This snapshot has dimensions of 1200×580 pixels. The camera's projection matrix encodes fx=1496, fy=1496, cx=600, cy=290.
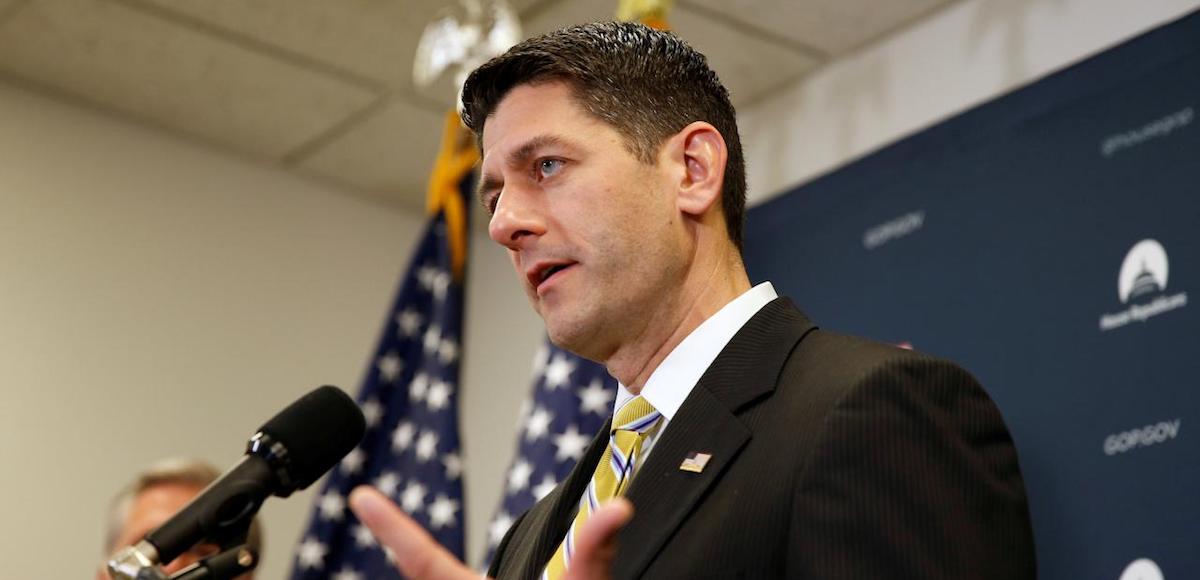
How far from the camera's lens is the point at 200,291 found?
5.47 meters

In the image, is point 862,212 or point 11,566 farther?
point 11,566

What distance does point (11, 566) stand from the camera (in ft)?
15.9

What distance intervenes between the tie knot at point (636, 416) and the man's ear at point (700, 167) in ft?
0.88

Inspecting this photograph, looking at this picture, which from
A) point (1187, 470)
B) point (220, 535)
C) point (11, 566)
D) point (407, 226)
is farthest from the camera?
point (407, 226)

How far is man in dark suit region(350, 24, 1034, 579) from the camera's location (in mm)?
1385

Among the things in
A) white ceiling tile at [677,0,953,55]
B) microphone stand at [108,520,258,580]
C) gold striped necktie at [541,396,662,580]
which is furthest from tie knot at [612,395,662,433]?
white ceiling tile at [677,0,953,55]

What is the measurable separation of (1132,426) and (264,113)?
328cm

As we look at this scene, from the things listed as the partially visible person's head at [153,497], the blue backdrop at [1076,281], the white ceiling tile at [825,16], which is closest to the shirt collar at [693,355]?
the blue backdrop at [1076,281]

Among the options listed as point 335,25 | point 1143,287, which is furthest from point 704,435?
point 335,25

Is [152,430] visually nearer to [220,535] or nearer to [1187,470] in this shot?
[1187,470]

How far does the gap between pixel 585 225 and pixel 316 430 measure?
40 cm

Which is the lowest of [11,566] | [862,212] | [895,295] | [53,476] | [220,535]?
[220,535]

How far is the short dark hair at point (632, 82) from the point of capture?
188 centimetres

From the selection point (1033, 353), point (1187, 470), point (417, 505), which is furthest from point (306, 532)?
point (1187, 470)
